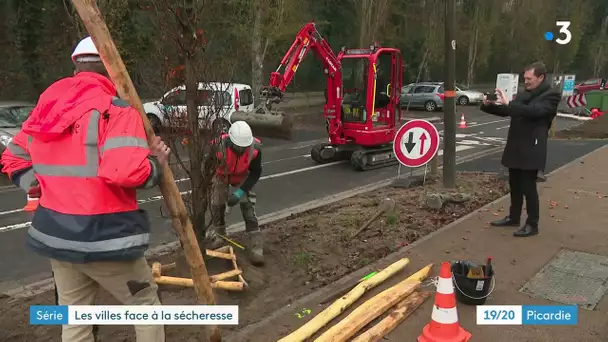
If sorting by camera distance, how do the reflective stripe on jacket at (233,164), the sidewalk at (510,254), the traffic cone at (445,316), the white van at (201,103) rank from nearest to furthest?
the traffic cone at (445,316) → the sidewalk at (510,254) → the white van at (201,103) → the reflective stripe on jacket at (233,164)

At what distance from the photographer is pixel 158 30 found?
3961 millimetres

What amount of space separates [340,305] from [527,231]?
9.83 ft

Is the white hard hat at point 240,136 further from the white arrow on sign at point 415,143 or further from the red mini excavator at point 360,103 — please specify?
the red mini excavator at point 360,103

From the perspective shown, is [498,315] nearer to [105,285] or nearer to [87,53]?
[105,285]

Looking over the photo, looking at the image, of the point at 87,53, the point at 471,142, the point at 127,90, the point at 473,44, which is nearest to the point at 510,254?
the point at 127,90

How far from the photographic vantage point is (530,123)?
18.5ft

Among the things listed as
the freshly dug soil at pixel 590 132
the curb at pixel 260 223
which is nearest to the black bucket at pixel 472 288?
the curb at pixel 260 223

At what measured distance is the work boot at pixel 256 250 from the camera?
16.6ft

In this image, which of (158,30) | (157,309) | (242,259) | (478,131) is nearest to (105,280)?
(157,309)

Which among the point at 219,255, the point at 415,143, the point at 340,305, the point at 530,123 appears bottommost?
the point at 340,305

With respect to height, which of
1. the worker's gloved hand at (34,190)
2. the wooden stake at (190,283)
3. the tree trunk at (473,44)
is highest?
the tree trunk at (473,44)

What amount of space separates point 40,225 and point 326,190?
697 cm

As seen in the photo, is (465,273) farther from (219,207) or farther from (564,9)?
(564,9)
